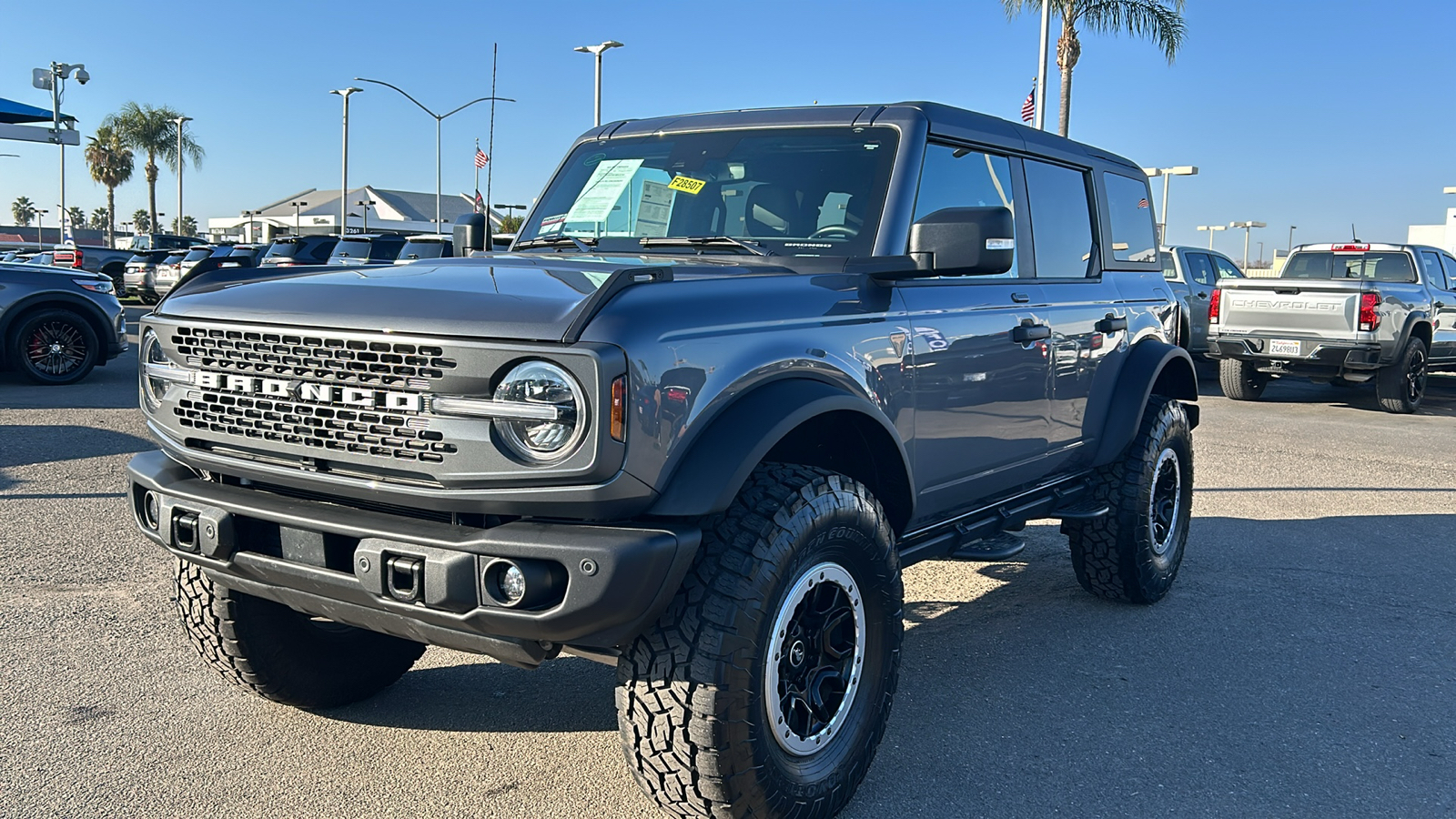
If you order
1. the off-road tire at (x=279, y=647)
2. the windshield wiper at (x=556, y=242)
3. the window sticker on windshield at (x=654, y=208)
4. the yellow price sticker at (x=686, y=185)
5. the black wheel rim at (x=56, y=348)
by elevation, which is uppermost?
the yellow price sticker at (x=686, y=185)

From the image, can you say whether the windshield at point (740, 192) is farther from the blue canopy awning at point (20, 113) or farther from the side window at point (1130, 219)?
the blue canopy awning at point (20, 113)

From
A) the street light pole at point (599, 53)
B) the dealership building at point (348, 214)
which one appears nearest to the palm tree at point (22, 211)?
the dealership building at point (348, 214)

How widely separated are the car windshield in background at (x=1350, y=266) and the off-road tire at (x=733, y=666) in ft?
44.7

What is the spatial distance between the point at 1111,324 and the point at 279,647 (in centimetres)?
345

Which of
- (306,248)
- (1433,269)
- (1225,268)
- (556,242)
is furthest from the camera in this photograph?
(306,248)

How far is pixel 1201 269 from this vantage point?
1795 centimetres

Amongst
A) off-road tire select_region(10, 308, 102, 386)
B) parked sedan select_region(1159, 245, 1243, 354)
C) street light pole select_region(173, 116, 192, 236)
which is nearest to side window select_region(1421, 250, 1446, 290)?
parked sedan select_region(1159, 245, 1243, 354)

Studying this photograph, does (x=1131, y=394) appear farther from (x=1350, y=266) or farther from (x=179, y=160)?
(x=179, y=160)

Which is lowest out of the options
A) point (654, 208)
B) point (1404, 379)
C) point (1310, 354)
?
point (1404, 379)

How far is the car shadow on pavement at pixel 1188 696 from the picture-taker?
11.5ft

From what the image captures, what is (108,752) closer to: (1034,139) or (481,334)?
(481,334)

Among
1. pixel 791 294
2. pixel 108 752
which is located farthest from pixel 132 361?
pixel 791 294

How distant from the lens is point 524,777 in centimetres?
350

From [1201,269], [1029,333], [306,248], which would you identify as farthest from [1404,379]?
[306,248]
